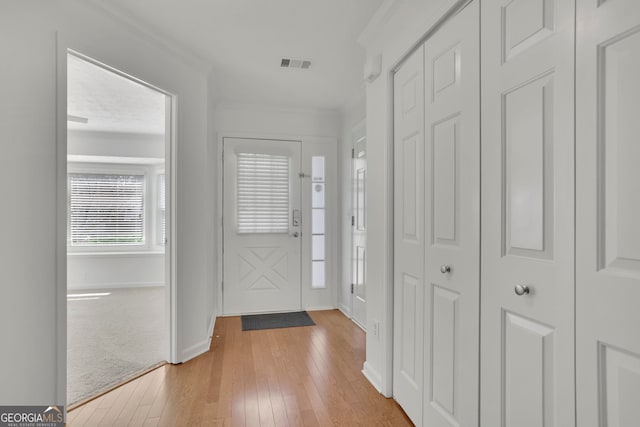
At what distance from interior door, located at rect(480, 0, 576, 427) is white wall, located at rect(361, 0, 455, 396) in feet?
2.53

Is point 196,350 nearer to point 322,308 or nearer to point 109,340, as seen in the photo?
point 109,340

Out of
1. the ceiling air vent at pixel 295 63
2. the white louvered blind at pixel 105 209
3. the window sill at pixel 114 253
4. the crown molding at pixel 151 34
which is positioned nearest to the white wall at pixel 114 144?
the white louvered blind at pixel 105 209

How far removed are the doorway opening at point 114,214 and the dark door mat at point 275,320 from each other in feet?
2.79

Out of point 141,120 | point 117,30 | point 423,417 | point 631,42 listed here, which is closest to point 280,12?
point 117,30

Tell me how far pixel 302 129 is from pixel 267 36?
1685 mm

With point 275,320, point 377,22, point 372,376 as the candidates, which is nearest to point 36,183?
point 377,22

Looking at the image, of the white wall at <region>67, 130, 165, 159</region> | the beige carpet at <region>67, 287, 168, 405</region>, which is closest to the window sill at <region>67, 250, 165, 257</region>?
the beige carpet at <region>67, 287, 168, 405</region>

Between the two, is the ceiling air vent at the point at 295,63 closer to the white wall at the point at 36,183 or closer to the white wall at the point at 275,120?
the white wall at the point at 275,120

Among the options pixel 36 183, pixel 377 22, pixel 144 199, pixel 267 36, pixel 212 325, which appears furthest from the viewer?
pixel 144 199

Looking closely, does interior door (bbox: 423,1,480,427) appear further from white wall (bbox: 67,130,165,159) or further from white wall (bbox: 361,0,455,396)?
white wall (bbox: 67,130,165,159)

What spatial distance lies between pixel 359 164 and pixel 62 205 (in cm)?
265

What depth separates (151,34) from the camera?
2424 millimetres

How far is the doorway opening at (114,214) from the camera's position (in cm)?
346

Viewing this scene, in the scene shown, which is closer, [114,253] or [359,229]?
[359,229]
